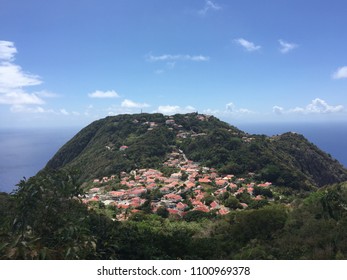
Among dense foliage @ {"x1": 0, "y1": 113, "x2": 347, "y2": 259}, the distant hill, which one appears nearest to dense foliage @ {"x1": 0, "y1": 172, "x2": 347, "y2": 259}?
dense foliage @ {"x1": 0, "y1": 113, "x2": 347, "y2": 259}


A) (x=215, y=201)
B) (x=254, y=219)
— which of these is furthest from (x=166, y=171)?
(x=254, y=219)

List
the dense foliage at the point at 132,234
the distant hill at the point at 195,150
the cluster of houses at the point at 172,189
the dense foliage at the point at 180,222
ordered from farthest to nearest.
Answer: the distant hill at the point at 195,150 < the cluster of houses at the point at 172,189 < the dense foliage at the point at 180,222 < the dense foliage at the point at 132,234

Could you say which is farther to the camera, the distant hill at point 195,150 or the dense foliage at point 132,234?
the distant hill at point 195,150

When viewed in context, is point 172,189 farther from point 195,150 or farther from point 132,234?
point 132,234

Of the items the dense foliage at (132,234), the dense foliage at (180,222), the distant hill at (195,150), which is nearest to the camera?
the dense foliage at (132,234)

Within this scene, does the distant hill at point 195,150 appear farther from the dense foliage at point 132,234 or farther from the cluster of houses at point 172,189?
the dense foliage at point 132,234

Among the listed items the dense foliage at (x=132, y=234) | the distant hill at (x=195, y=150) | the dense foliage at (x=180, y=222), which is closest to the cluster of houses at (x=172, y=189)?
the dense foliage at (x=180, y=222)
